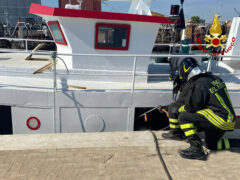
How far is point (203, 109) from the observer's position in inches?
122

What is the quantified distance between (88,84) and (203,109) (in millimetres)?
2581

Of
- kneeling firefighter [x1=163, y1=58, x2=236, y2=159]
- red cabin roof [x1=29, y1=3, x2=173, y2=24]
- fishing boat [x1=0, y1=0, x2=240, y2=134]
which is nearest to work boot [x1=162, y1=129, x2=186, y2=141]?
kneeling firefighter [x1=163, y1=58, x2=236, y2=159]

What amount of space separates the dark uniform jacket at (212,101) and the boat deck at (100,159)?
652 millimetres

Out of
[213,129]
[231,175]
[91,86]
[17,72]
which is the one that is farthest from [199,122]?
[17,72]

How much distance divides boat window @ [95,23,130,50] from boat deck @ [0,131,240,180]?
2146 mm

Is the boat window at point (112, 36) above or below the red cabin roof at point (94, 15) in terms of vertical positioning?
below

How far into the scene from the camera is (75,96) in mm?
4230

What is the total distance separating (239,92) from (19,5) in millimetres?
45558

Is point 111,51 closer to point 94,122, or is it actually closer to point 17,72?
point 94,122

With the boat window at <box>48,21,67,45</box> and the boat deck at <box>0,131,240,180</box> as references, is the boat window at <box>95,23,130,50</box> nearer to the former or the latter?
the boat window at <box>48,21,67,45</box>

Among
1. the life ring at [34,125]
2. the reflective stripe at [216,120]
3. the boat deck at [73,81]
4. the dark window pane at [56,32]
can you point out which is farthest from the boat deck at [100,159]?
the dark window pane at [56,32]

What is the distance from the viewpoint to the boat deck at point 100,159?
110 inches

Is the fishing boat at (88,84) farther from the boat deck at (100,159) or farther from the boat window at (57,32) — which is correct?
the boat deck at (100,159)

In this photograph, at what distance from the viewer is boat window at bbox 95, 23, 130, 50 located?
4801mm
